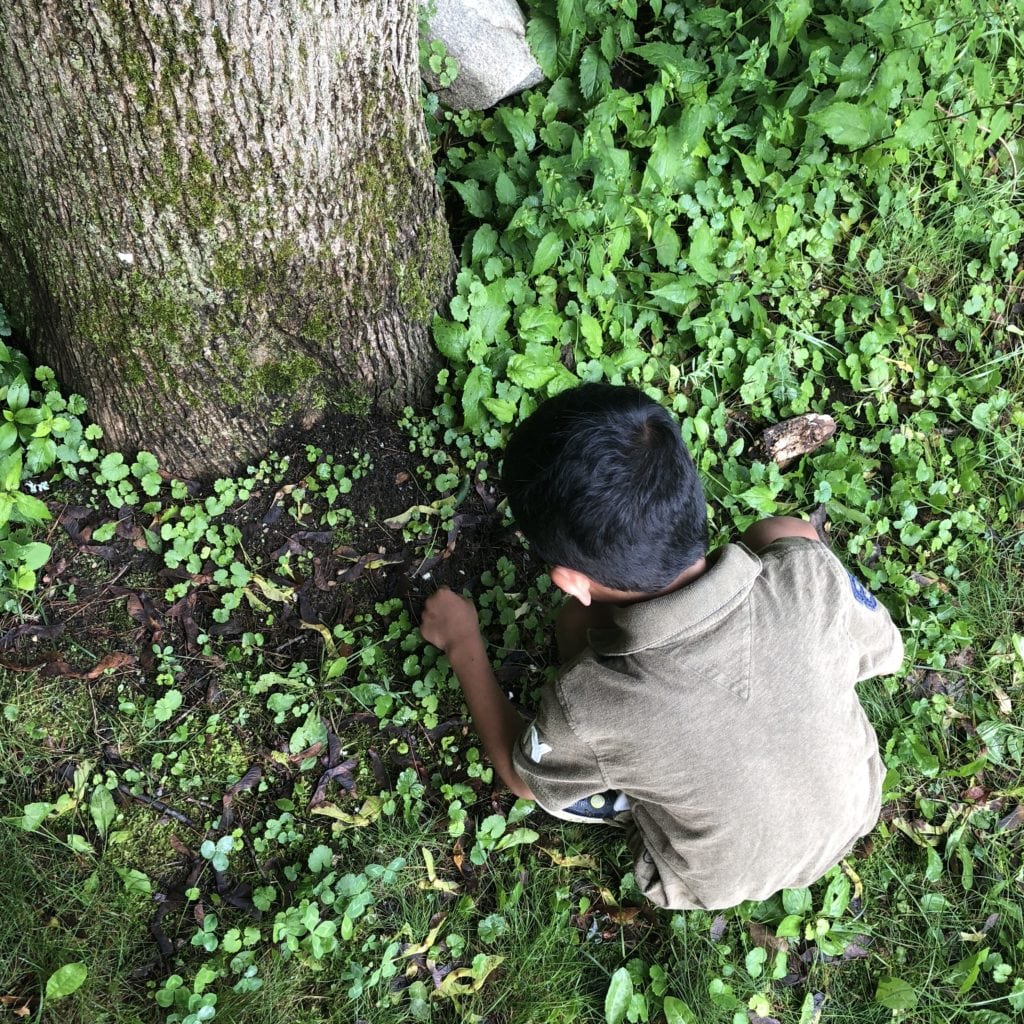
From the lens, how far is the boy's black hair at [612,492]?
1.88 meters

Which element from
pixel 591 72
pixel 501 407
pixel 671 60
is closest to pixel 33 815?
pixel 501 407

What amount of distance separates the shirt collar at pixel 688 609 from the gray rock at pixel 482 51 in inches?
86.8

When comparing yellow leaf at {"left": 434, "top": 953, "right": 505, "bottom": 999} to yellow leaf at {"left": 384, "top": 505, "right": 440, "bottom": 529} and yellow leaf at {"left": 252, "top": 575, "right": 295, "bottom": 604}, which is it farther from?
yellow leaf at {"left": 384, "top": 505, "right": 440, "bottom": 529}

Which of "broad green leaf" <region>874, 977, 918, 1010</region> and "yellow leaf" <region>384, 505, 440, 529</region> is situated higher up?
"yellow leaf" <region>384, 505, 440, 529</region>

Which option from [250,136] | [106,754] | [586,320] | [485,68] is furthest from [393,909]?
[485,68]

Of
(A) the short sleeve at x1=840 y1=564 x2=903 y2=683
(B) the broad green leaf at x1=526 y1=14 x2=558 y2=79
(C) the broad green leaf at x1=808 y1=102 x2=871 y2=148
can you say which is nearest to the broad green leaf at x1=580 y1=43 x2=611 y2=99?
(B) the broad green leaf at x1=526 y1=14 x2=558 y2=79

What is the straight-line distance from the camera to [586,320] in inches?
117

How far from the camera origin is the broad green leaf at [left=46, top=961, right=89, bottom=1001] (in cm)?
230

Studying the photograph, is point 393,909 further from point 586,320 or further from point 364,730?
point 586,320

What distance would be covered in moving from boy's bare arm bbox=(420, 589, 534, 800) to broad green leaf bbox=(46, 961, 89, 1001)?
131cm

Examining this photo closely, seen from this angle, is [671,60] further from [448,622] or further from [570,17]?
[448,622]

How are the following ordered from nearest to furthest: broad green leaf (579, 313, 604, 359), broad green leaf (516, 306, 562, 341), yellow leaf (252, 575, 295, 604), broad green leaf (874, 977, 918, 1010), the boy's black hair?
the boy's black hair → broad green leaf (874, 977, 918, 1010) → yellow leaf (252, 575, 295, 604) → broad green leaf (516, 306, 562, 341) → broad green leaf (579, 313, 604, 359)

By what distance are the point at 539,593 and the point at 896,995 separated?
1.76 m

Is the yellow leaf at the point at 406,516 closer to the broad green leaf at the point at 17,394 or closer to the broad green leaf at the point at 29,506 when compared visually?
the broad green leaf at the point at 29,506
